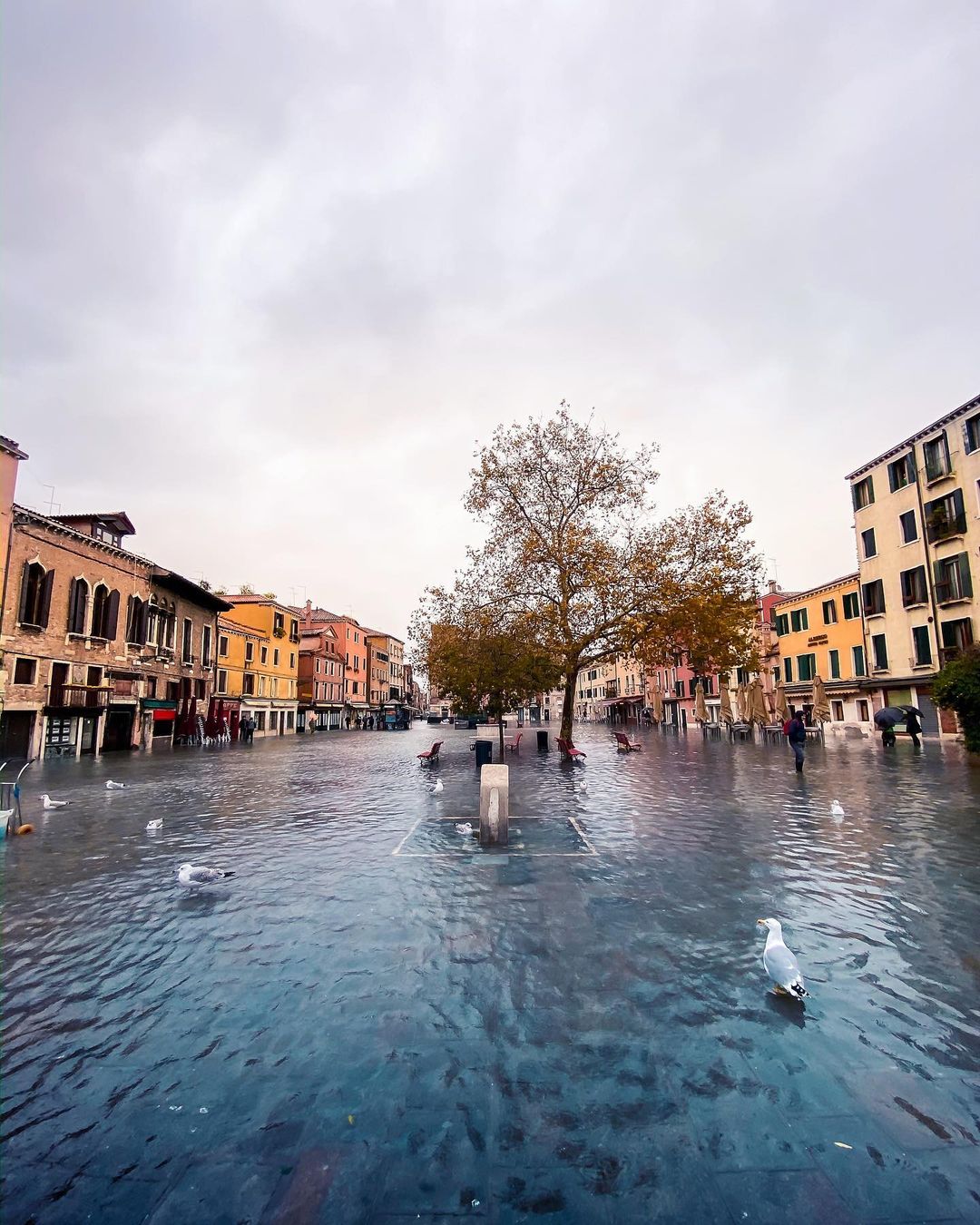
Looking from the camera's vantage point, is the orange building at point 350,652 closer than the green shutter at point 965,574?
No

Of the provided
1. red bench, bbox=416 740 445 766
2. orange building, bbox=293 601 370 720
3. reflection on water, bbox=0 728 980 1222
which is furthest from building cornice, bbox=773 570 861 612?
orange building, bbox=293 601 370 720

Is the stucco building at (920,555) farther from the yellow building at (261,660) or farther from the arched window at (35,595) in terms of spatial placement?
the yellow building at (261,660)

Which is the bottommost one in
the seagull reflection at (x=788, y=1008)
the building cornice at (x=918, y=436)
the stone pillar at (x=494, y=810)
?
the seagull reflection at (x=788, y=1008)

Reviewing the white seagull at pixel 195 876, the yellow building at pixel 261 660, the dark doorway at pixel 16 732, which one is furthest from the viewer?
the yellow building at pixel 261 660

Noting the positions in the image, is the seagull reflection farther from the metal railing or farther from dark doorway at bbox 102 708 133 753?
dark doorway at bbox 102 708 133 753

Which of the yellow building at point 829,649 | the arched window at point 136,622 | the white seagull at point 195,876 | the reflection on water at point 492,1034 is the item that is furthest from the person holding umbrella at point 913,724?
the arched window at point 136,622

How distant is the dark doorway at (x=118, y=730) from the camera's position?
3061cm

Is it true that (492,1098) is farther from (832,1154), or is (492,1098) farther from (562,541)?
(562,541)

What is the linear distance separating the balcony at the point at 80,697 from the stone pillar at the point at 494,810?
24.3 meters

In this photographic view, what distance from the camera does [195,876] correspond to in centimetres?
705

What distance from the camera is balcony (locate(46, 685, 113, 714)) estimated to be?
2588cm

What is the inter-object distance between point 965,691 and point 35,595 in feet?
109

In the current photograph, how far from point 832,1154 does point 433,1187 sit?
1.86 m

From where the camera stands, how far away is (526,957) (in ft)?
16.4
